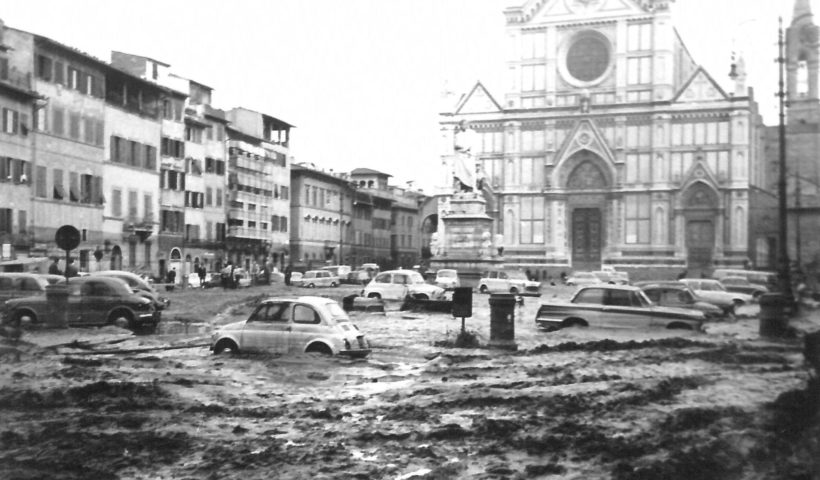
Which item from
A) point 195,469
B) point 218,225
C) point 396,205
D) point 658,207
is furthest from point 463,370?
point 396,205

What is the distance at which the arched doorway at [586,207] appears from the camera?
71.8m

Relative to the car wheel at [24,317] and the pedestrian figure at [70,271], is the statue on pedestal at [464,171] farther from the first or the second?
the car wheel at [24,317]

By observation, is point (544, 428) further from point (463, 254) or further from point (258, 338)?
point (463, 254)

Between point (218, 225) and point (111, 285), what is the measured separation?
136ft

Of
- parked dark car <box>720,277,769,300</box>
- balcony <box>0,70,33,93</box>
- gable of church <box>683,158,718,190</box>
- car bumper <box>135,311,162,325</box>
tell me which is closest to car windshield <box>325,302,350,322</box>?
car bumper <box>135,311,162,325</box>

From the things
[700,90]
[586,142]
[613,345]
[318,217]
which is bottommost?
[613,345]

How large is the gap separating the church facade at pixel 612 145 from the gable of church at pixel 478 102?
0.10 metres

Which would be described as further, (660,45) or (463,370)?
(660,45)

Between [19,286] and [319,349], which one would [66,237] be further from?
[319,349]

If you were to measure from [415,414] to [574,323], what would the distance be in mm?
11948

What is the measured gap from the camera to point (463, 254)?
166 ft

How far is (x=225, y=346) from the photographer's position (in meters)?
17.1

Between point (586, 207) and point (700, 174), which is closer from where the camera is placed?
point (700, 174)

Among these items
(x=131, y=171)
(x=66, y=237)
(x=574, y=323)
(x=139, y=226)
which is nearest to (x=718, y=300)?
(x=574, y=323)
